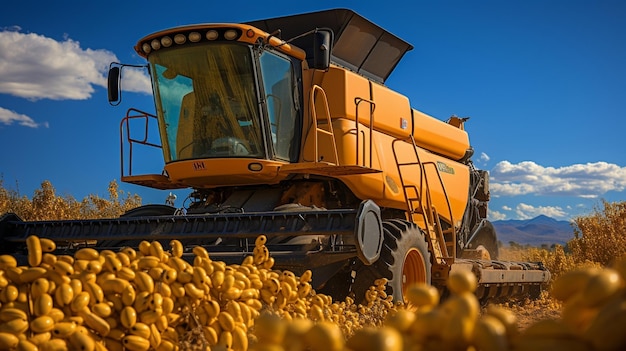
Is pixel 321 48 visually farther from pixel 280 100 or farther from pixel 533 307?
pixel 533 307

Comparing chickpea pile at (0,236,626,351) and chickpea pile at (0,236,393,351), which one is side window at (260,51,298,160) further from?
chickpea pile at (0,236,393,351)

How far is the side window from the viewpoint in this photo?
7848mm

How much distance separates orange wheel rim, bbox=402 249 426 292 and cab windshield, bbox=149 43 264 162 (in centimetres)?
200

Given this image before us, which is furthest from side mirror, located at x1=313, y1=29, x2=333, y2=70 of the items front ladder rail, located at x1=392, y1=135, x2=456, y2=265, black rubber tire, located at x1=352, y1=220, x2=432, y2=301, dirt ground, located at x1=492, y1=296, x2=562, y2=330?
dirt ground, located at x1=492, y1=296, x2=562, y2=330

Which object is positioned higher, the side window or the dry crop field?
the side window

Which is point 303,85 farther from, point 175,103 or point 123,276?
point 123,276

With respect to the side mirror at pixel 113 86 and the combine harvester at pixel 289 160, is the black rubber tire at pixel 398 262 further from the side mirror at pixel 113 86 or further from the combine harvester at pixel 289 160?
the side mirror at pixel 113 86

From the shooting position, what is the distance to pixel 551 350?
1.56 m

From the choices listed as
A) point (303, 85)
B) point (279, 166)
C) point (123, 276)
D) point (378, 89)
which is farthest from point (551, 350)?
point (378, 89)

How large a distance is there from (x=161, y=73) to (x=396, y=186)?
3.25 m

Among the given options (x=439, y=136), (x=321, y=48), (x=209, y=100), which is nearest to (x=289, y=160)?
(x=209, y=100)

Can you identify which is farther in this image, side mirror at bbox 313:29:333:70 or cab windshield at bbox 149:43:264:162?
cab windshield at bbox 149:43:264:162

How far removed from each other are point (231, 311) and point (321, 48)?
409cm

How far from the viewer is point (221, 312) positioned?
3.43m
